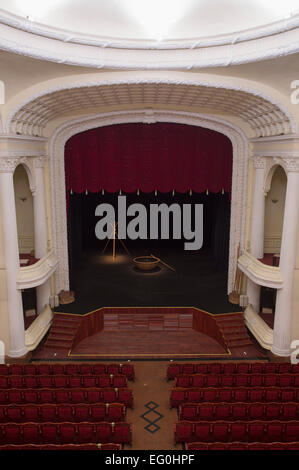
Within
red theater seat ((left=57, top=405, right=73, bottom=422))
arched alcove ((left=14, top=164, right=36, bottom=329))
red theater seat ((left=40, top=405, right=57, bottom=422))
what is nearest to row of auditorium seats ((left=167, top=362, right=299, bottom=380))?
red theater seat ((left=57, top=405, right=73, bottom=422))

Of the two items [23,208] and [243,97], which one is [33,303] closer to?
[23,208]

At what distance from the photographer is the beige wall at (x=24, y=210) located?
567 inches

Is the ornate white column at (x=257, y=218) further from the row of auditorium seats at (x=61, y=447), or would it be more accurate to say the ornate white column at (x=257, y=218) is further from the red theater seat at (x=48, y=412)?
the row of auditorium seats at (x=61, y=447)

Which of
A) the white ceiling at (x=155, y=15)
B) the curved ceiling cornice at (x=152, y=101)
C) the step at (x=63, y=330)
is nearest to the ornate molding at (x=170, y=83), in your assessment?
the curved ceiling cornice at (x=152, y=101)

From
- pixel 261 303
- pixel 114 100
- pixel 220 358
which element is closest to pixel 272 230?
pixel 261 303

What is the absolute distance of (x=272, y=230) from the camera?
47.4 feet

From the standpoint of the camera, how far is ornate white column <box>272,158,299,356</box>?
10422 mm

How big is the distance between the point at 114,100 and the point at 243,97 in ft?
13.0

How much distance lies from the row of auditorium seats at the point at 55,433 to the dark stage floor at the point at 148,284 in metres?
5.99

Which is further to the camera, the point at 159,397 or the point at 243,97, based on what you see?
the point at 243,97

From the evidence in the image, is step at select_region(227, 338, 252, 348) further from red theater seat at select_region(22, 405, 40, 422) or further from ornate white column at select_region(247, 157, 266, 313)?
red theater seat at select_region(22, 405, 40, 422)

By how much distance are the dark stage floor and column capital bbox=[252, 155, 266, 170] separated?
188 inches

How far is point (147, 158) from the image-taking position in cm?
1433
